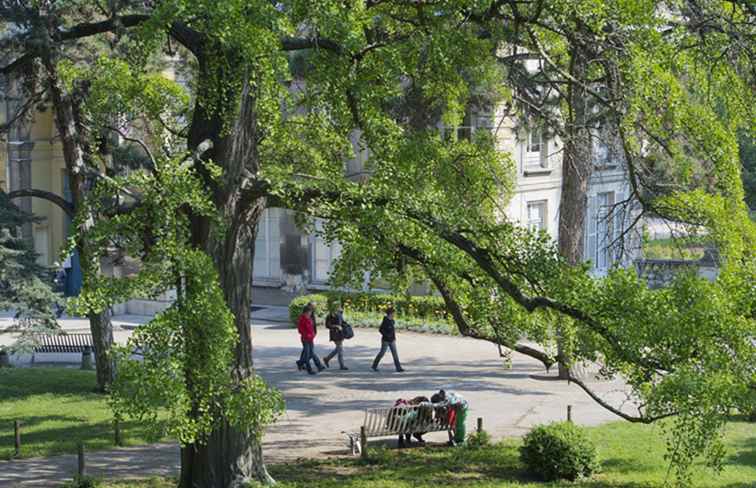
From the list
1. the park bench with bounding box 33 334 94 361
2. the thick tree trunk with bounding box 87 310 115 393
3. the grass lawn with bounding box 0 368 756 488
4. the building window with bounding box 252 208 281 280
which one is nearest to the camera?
the grass lawn with bounding box 0 368 756 488

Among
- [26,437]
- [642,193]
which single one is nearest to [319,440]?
[26,437]

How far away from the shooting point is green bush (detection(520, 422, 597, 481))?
16750mm

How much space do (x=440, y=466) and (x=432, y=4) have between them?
737cm

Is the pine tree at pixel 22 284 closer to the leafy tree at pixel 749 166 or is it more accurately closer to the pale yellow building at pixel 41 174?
the pale yellow building at pixel 41 174

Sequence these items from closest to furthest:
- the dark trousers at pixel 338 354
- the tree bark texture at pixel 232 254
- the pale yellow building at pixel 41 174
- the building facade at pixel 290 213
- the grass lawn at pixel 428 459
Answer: the tree bark texture at pixel 232 254
the grass lawn at pixel 428 459
the dark trousers at pixel 338 354
the building facade at pixel 290 213
the pale yellow building at pixel 41 174

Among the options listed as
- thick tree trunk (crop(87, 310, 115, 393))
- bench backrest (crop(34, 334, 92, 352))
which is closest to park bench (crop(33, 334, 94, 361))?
bench backrest (crop(34, 334, 92, 352))

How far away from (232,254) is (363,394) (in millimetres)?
9044

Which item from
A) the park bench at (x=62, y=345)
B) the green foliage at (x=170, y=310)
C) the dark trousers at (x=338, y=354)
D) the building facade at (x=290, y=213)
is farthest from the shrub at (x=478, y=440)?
the building facade at (x=290, y=213)

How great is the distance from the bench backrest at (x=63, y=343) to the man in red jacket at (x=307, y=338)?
19.5 feet

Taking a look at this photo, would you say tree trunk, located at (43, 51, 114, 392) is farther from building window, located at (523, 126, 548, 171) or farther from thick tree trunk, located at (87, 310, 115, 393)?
building window, located at (523, 126, 548, 171)

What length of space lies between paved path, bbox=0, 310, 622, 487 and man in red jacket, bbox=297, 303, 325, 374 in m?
0.26

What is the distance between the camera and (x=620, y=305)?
493 inches

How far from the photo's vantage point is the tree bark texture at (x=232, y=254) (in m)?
14.9

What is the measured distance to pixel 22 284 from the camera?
21047mm
